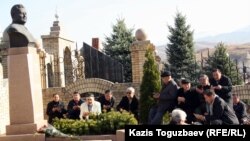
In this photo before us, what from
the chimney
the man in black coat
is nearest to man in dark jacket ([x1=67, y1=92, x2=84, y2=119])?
the man in black coat

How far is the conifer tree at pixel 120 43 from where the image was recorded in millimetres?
21980

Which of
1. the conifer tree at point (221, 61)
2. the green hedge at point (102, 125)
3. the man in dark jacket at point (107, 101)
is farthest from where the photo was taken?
the conifer tree at point (221, 61)

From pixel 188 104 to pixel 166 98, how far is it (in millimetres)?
488

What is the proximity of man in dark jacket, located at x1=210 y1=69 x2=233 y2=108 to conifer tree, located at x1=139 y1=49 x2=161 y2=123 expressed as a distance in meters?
2.19

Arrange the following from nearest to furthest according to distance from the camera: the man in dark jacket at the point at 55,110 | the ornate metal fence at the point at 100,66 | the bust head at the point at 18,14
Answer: the bust head at the point at 18,14 < the man in dark jacket at the point at 55,110 < the ornate metal fence at the point at 100,66

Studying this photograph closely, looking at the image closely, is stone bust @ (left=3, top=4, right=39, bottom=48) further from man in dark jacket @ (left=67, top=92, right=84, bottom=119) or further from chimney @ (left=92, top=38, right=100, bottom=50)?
chimney @ (left=92, top=38, right=100, bottom=50)

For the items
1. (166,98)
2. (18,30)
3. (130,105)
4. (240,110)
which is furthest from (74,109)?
(240,110)

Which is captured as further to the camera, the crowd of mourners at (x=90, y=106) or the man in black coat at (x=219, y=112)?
the crowd of mourners at (x=90, y=106)

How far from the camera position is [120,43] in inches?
904

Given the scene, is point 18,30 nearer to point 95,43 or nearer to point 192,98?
point 192,98

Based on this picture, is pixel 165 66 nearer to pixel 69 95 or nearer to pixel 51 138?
pixel 69 95

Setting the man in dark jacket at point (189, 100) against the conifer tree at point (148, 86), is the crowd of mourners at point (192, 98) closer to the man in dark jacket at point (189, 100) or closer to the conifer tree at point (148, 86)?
the man in dark jacket at point (189, 100)

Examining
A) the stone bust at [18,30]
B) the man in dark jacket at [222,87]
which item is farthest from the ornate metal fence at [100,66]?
the man in dark jacket at [222,87]

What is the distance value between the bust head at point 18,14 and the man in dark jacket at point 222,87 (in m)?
4.21
